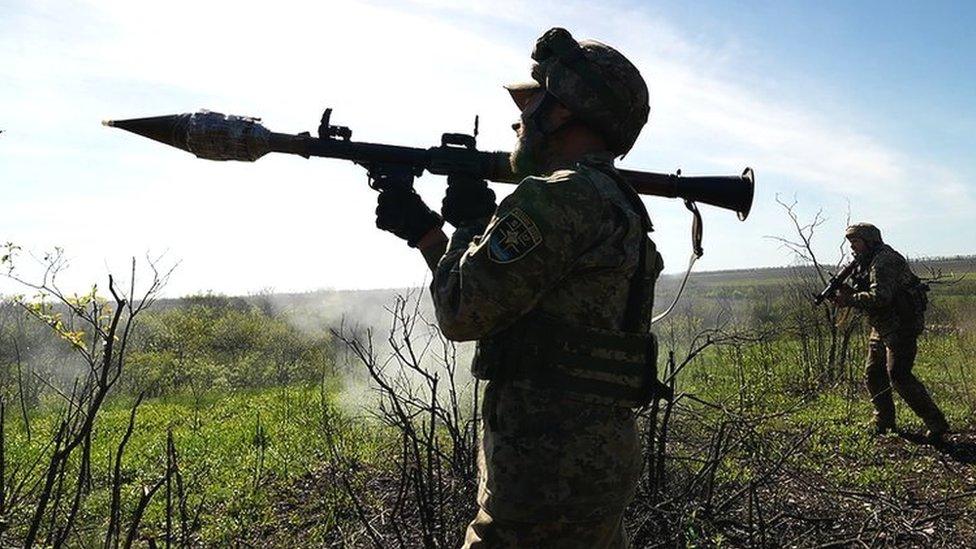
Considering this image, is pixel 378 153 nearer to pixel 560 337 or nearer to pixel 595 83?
pixel 595 83

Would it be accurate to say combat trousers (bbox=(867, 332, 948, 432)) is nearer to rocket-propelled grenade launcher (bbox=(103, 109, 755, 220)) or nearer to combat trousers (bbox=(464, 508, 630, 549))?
rocket-propelled grenade launcher (bbox=(103, 109, 755, 220))

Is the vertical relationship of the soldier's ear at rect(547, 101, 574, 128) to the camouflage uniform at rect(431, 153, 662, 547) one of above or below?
above

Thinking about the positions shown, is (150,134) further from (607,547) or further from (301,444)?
(301,444)

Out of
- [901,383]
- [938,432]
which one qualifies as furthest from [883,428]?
[901,383]

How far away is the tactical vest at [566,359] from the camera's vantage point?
1929mm

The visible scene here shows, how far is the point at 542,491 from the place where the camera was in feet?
6.22

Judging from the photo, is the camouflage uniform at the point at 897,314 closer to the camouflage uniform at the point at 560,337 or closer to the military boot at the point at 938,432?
the military boot at the point at 938,432

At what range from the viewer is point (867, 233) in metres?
7.71

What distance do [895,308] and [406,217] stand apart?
7.17 metres

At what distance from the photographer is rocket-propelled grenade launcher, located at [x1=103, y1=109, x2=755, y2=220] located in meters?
2.59

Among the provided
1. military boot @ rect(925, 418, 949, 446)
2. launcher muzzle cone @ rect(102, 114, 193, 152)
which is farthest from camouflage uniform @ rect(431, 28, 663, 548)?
military boot @ rect(925, 418, 949, 446)

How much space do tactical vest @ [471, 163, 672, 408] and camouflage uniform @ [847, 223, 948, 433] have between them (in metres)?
6.66

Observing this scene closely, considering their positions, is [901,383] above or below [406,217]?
below

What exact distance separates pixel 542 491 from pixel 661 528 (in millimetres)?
2430
